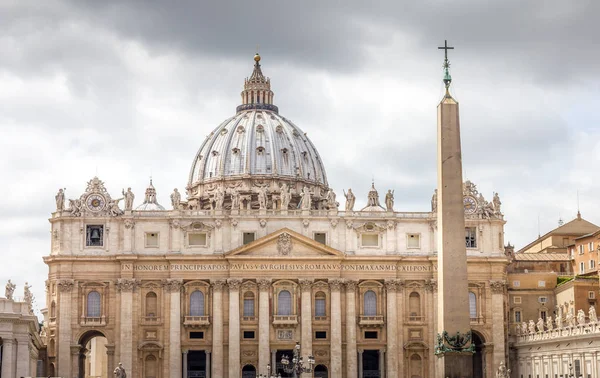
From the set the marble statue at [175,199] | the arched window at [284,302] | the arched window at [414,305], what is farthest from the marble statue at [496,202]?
the marble statue at [175,199]

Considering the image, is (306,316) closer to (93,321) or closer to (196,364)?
(196,364)

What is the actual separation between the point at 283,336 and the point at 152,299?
1065 centimetres

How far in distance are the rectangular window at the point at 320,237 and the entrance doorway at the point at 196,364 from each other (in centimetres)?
1260

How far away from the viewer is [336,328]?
95.9m

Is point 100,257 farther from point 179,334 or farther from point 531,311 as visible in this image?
point 531,311

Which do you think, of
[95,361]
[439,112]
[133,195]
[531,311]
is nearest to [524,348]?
[531,311]

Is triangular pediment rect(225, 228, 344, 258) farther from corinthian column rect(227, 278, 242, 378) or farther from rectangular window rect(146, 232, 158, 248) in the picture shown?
rectangular window rect(146, 232, 158, 248)

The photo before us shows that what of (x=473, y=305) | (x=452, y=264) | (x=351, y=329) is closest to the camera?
(x=452, y=264)

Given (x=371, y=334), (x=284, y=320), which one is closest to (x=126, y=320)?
(x=284, y=320)

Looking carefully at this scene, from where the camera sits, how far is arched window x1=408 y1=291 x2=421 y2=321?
97500 mm

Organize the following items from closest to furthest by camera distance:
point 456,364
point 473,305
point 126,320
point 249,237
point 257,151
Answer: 1. point 456,364
2. point 126,320
3. point 249,237
4. point 473,305
5. point 257,151

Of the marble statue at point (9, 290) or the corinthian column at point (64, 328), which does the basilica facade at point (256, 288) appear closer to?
the corinthian column at point (64, 328)

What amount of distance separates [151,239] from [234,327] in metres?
9.67

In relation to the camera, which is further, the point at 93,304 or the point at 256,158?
the point at 256,158
